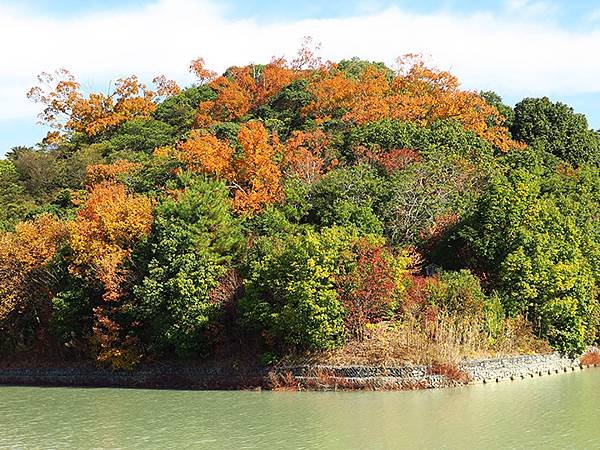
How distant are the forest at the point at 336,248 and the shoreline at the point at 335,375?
1.44ft

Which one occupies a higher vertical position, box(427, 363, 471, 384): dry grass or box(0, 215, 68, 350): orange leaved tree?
box(0, 215, 68, 350): orange leaved tree

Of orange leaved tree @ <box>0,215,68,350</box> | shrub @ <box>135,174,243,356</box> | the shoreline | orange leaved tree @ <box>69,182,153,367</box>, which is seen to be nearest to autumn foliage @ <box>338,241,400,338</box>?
the shoreline

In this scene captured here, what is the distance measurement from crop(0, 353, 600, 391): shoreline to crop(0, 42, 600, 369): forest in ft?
1.44

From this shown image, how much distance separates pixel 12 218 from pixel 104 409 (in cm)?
2463

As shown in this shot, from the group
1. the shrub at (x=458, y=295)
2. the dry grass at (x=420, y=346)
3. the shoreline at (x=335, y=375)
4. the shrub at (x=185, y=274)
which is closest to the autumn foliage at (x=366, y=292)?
the dry grass at (x=420, y=346)

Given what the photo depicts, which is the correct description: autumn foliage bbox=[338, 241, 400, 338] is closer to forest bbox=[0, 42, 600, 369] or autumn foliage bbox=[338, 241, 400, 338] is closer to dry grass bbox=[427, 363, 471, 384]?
forest bbox=[0, 42, 600, 369]

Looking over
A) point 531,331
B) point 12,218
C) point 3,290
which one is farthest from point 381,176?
point 12,218

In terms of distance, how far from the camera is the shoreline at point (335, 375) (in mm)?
20156

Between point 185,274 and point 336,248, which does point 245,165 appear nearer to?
point 185,274

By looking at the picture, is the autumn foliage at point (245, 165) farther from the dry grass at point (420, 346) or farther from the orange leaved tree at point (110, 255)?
the dry grass at point (420, 346)

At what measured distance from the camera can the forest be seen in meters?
21.7

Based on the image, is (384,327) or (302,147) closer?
(384,327)

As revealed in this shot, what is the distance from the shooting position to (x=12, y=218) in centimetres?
4134

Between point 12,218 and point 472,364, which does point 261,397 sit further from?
point 12,218
